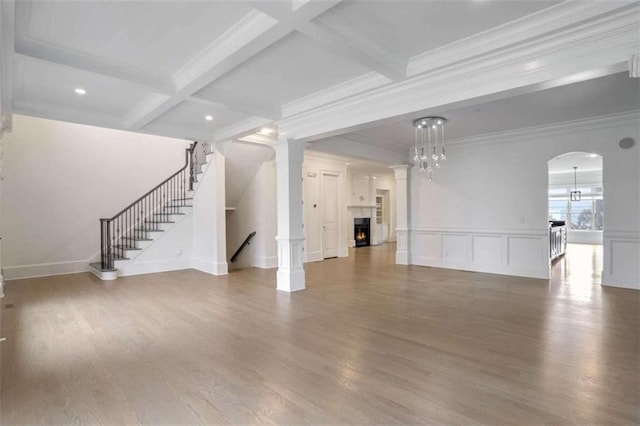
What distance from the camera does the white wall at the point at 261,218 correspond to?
768cm

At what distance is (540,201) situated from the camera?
6.16 metres

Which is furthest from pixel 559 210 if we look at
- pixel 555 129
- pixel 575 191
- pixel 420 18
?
pixel 420 18

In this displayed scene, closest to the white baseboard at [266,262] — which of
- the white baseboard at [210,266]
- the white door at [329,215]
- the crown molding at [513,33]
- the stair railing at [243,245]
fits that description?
the stair railing at [243,245]

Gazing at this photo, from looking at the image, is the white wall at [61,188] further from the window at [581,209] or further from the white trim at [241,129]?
the window at [581,209]

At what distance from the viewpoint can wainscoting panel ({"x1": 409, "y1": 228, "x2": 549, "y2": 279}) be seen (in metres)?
6.21

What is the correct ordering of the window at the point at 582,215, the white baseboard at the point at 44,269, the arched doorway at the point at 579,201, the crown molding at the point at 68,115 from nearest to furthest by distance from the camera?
the crown molding at the point at 68,115 → the white baseboard at the point at 44,269 → the arched doorway at the point at 579,201 → the window at the point at 582,215

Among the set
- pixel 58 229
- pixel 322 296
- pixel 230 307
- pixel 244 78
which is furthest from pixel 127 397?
pixel 58 229

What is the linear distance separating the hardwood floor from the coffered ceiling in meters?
2.48

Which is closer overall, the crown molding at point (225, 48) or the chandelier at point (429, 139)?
the crown molding at point (225, 48)

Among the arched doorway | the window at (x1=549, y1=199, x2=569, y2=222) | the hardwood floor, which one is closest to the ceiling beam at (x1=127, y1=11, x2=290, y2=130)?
the hardwood floor

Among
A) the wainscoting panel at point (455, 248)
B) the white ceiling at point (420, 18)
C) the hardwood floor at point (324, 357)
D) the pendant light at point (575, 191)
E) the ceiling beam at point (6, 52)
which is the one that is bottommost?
the hardwood floor at point (324, 357)

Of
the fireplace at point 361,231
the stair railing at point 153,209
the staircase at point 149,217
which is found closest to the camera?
the staircase at point 149,217

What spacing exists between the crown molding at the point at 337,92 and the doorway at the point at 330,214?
4.17 metres

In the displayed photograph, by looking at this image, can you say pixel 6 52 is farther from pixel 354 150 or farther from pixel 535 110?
pixel 535 110
